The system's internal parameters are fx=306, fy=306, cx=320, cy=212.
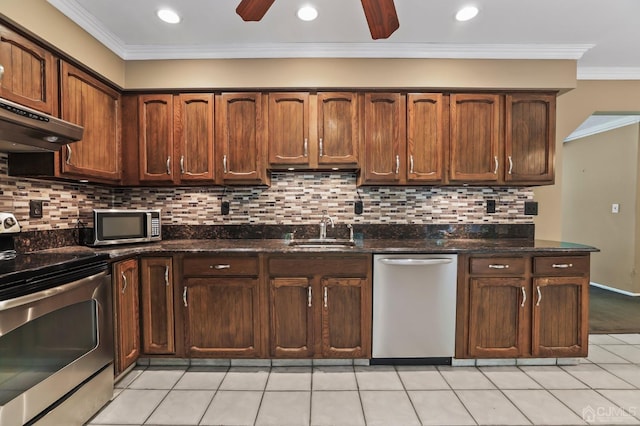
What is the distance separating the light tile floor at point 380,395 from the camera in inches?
68.5

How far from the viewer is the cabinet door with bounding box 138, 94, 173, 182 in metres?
2.53

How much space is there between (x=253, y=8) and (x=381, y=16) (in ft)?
1.92

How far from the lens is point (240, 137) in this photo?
252 cm

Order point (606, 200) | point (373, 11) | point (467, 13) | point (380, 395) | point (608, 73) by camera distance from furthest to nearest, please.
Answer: point (606, 200), point (608, 73), point (467, 13), point (380, 395), point (373, 11)

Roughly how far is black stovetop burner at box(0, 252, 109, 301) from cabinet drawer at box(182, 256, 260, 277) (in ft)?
1.71

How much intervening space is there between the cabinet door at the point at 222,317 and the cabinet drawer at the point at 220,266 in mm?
45

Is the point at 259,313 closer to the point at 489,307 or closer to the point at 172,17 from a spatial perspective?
the point at 489,307

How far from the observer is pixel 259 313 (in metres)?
2.25

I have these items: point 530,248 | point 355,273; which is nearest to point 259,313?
point 355,273

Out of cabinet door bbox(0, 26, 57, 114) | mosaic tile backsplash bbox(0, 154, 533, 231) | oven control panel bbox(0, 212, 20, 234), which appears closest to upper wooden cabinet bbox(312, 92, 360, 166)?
mosaic tile backsplash bbox(0, 154, 533, 231)

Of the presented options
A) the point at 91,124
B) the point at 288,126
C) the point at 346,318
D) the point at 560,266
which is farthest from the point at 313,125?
the point at 560,266

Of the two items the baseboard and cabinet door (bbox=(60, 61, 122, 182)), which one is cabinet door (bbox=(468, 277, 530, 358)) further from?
the baseboard

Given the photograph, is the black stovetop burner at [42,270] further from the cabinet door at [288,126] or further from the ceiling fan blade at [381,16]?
the ceiling fan blade at [381,16]

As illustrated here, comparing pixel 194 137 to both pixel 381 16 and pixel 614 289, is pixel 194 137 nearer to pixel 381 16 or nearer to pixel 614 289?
pixel 381 16
